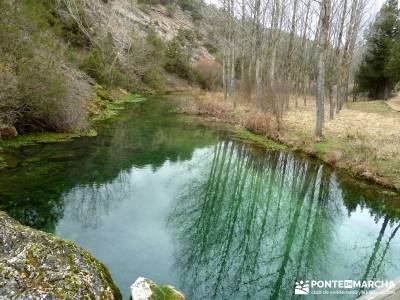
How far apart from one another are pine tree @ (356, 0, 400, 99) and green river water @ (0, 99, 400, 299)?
25.9 m

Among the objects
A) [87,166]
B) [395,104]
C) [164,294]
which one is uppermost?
[395,104]

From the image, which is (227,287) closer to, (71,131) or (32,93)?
(32,93)

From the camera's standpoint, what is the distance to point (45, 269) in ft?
13.1

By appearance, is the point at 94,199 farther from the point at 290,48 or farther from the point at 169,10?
the point at 169,10

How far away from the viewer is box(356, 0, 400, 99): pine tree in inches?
1362

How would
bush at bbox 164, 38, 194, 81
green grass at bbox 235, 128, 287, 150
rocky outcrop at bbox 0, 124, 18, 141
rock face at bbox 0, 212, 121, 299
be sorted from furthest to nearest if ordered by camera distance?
bush at bbox 164, 38, 194, 81
green grass at bbox 235, 128, 287, 150
rocky outcrop at bbox 0, 124, 18, 141
rock face at bbox 0, 212, 121, 299

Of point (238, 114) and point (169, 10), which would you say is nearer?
point (238, 114)

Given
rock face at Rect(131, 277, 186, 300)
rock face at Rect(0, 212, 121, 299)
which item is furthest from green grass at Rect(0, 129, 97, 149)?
rock face at Rect(131, 277, 186, 300)

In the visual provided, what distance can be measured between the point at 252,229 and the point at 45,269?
552 centimetres

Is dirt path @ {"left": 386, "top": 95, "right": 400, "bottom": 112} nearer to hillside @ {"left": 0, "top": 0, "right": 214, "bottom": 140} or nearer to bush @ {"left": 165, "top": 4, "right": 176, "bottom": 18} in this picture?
hillside @ {"left": 0, "top": 0, "right": 214, "bottom": 140}

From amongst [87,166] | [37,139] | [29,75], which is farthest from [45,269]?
[37,139]

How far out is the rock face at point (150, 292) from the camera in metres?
4.56

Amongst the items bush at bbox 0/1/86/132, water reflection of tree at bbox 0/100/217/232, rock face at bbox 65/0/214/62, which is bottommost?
water reflection of tree at bbox 0/100/217/232

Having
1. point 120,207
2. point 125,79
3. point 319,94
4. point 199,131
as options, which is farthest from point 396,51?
point 120,207
